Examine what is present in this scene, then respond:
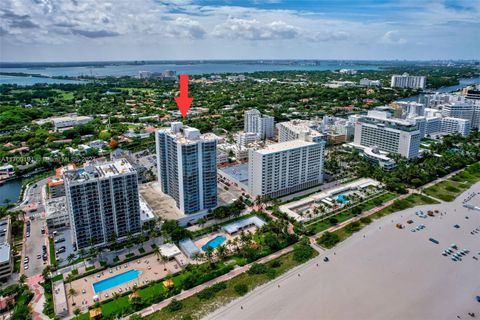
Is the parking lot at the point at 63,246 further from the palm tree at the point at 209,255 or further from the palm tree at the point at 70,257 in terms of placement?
the palm tree at the point at 209,255

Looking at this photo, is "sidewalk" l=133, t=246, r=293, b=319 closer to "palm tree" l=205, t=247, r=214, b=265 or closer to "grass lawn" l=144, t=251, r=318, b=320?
"grass lawn" l=144, t=251, r=318, b=320

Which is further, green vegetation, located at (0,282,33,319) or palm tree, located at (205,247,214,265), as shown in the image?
palm tree, located at (205,247,214,265)

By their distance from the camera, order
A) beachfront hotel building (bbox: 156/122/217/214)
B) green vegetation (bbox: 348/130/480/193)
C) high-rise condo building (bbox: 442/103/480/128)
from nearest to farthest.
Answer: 1. beachfront hotel building (bbox: 156/122/217/214)
2. green vegetation (bbox: 348/130/480/193)
3. high-rise condo building (bbox: 442/103/480/128)

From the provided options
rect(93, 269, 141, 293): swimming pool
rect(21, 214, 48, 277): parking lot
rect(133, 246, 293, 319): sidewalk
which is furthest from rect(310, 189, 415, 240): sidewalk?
rect(21, 214, 48, 277): parking lot

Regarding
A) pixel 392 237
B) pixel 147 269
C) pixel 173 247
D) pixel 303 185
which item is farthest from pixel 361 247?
pixel 147 269

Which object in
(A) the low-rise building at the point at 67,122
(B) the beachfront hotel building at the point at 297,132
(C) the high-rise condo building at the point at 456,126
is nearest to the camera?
(B) the beachfront hotel building at the point at 297,132

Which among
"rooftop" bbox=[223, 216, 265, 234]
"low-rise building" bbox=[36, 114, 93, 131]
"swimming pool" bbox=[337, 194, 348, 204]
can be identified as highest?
"low-rise building" bbox=[36, 114, 93, 131]

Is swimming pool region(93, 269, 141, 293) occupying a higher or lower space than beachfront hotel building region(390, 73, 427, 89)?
lower

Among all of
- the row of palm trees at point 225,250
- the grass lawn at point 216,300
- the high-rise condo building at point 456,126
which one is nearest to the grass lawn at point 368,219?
the grass lawn at point 216,300
